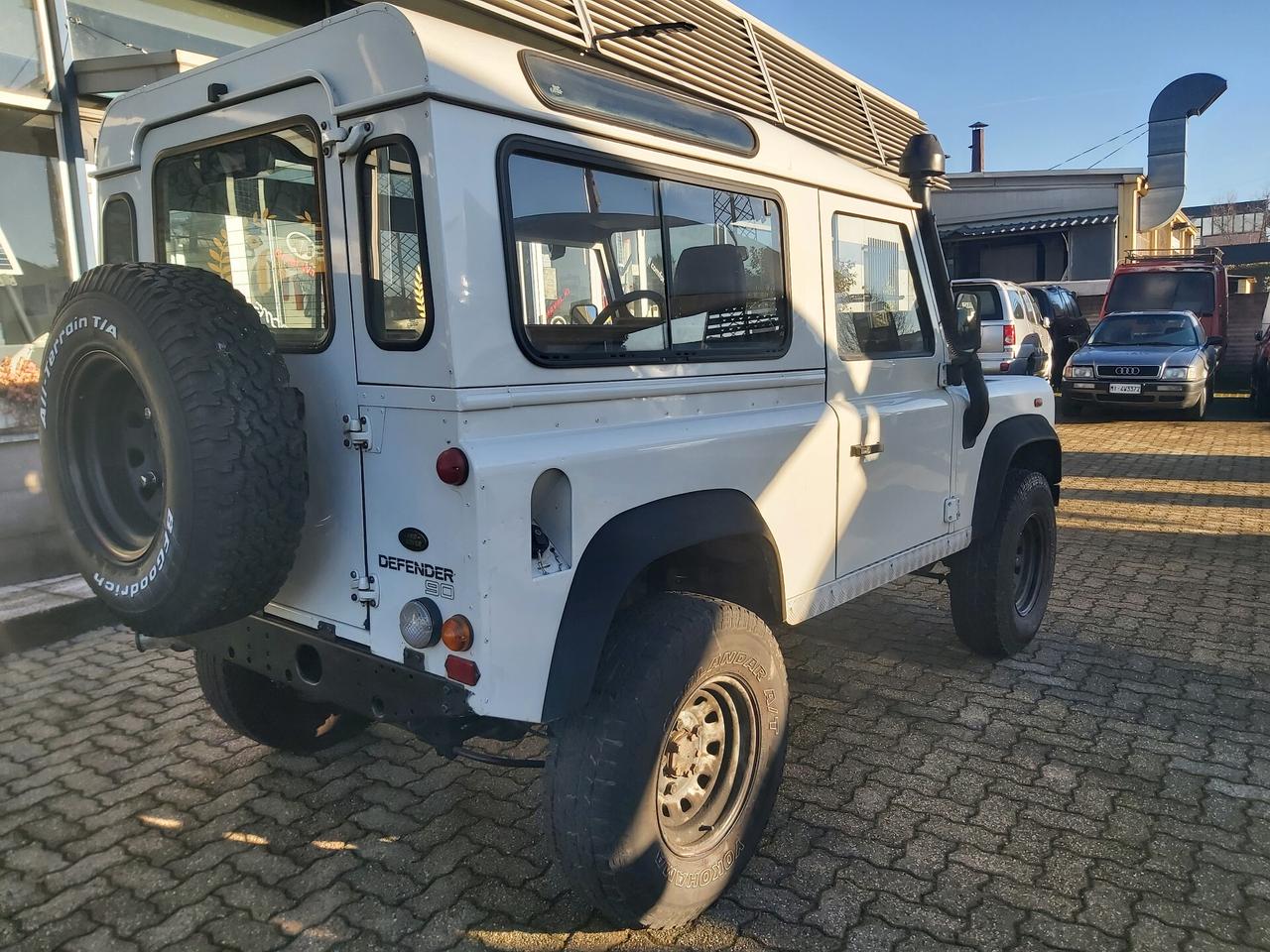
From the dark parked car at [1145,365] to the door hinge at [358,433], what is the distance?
1293 centimetres

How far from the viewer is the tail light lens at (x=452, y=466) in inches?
83.7

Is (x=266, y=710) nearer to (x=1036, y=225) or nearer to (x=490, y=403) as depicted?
(x=490, y=403)

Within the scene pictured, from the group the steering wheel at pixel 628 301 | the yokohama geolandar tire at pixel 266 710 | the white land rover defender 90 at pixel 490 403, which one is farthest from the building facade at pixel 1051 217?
the yokohama geolandar tire at pixel 266 710

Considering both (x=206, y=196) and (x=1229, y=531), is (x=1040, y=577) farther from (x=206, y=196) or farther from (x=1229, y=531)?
(x=206, y=196)

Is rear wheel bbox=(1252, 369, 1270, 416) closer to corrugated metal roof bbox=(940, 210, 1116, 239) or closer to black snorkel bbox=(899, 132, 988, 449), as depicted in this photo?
corrugated metal roof bbox=(940, 210, 1116, 239)

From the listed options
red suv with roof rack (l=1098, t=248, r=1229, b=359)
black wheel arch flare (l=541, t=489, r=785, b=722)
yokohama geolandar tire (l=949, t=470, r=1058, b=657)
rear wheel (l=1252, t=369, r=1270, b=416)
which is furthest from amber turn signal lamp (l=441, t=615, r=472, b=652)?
red suv with roof rack (l=1098, t=248, r=1229, b=359)

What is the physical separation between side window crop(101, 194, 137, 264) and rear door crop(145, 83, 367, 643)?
15.5 inches

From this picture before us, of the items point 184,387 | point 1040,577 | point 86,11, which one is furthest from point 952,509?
point 86,11

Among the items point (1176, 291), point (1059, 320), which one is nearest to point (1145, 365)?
point (1176, 291)

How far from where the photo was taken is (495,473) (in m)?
2.14

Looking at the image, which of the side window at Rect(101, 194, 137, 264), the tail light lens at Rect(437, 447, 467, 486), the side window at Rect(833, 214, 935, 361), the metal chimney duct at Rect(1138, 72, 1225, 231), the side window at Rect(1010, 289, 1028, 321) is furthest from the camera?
the metal chimney duct at Rect(1138, 72, 1225, 231)

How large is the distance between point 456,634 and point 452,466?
0.40 metres

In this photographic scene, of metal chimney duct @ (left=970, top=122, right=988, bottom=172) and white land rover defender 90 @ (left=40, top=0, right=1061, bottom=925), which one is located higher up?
metal chimney duct @ (left=970, top=122, right=988, bottom=172)

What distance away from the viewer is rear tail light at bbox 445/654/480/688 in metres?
2.16
